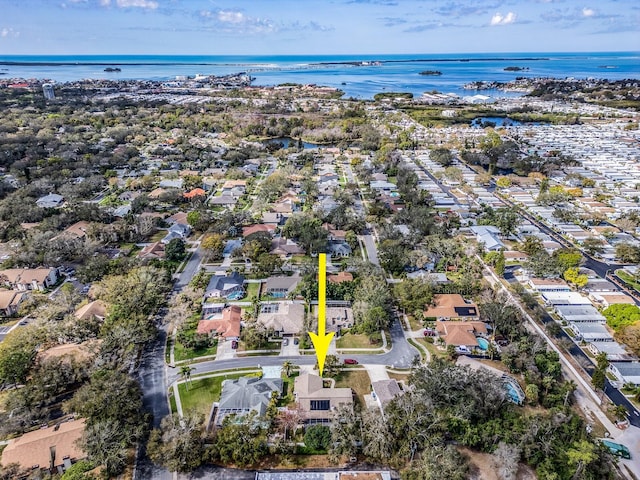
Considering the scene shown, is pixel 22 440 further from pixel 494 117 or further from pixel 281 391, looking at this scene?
pixel 494 117

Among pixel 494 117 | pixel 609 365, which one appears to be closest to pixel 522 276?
pixel 609 365

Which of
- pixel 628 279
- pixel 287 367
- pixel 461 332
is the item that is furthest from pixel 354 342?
pixel 628 279

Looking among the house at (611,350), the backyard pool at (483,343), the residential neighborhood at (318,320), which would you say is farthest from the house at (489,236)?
the backyard pool at (483,343)

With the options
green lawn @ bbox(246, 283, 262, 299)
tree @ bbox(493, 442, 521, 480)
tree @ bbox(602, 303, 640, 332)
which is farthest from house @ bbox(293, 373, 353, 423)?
tree @ bbox(602, 303, 640, 332)

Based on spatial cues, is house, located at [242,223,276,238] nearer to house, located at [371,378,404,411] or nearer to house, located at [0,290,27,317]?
house, located at [0,290,27,317]

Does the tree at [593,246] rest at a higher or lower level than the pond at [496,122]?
lower

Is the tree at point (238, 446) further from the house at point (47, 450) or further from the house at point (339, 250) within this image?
the house at point (339, 250)
